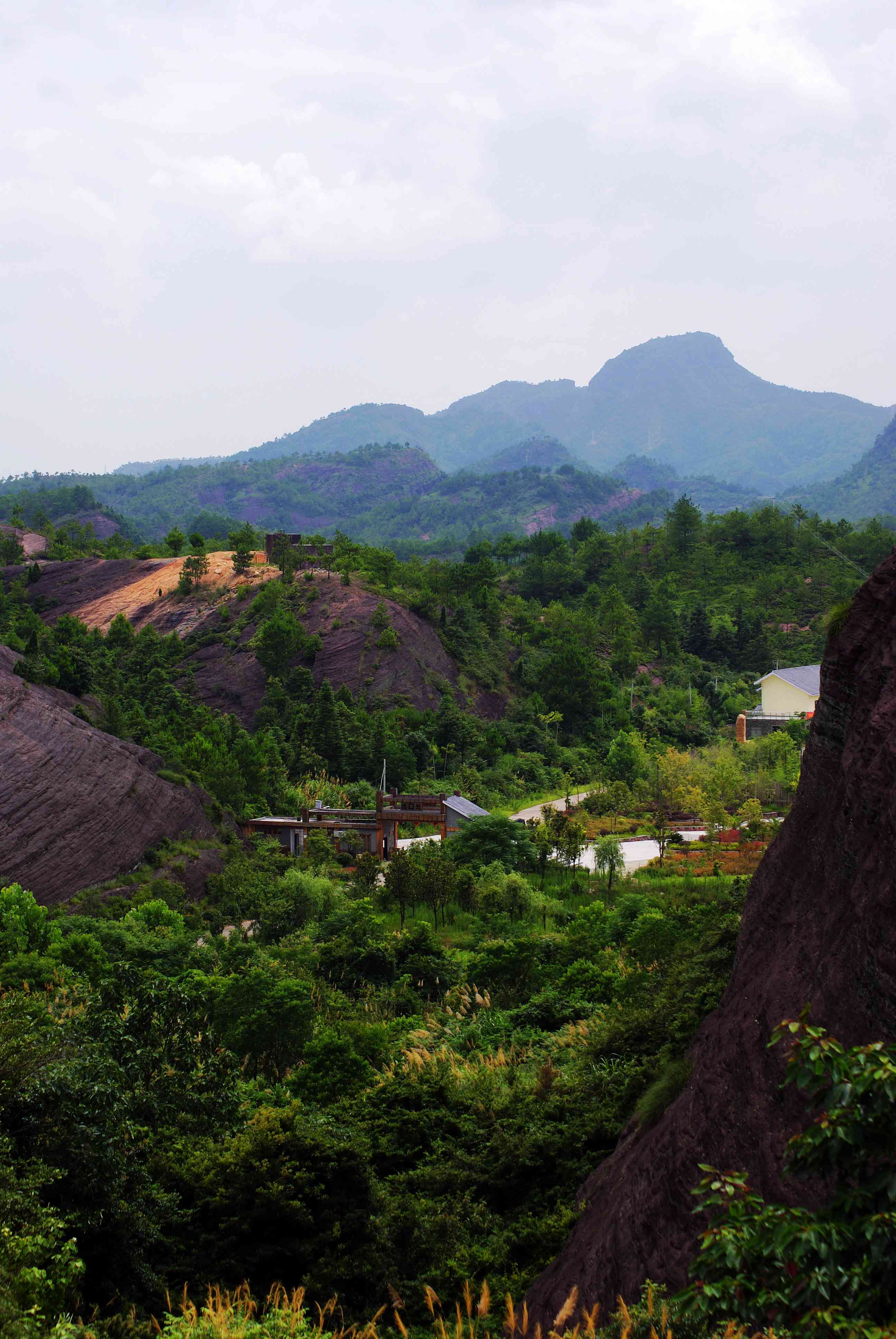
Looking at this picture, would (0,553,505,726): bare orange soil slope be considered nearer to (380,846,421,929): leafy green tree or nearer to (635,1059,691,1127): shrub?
(380,846,421,929): leafy green tree

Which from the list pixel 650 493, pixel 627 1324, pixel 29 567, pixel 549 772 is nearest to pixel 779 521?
pixel 549 772

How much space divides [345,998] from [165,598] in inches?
1467

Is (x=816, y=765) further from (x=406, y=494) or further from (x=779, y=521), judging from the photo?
(x=406, y=494)

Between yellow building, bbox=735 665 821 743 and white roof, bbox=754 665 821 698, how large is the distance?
0.01m

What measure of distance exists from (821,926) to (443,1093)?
19.3ft

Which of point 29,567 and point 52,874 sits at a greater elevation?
point 29,567

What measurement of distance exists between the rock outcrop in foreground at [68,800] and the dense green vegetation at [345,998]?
0.73 metres

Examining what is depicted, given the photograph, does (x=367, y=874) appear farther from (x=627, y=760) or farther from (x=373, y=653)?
(x=373, y=653)

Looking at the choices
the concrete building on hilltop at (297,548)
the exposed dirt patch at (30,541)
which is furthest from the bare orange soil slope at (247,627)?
the exposed dirt patch at (30,541)

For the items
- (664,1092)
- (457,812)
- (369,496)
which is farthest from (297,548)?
(369,496)

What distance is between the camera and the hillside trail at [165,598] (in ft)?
155

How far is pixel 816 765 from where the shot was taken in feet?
20.3

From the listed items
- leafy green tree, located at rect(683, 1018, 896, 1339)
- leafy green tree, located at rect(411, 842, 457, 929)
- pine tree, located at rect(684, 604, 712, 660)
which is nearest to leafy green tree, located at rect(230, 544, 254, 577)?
pine tree, located at rect(684, 604, 712, 660)

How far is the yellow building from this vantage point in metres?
39.3
